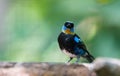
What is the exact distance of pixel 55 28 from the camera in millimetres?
1867

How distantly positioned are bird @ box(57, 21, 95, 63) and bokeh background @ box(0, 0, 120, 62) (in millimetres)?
684

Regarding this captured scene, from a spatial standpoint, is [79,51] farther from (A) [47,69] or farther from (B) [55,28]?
(B) [55,28]

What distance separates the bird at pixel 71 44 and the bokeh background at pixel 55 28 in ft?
2.25

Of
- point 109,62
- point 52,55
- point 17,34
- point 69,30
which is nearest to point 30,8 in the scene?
point 17,34

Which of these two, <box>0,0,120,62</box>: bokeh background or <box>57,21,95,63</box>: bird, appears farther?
<box>0,0,120,62</box>: bokeh background

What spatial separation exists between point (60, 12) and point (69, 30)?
0.87 metres

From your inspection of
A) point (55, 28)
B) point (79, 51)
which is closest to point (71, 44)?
point (79, 51)

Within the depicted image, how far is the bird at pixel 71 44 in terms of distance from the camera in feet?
3.42

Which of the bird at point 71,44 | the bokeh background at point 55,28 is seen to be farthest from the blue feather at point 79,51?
the bokeh background at point 55,28

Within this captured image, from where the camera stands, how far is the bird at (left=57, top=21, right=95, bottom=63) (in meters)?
1.04

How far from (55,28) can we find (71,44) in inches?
32.3

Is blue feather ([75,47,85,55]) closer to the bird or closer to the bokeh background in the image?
the bird

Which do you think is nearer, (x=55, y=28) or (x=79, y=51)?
(x=79, y=51)

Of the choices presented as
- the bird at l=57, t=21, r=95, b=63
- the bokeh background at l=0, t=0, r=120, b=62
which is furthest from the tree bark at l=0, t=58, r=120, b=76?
the bokeh background at l=0, t=0, r=120, b=62
